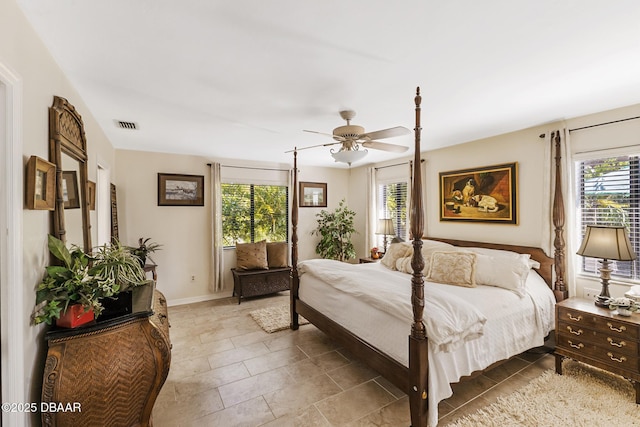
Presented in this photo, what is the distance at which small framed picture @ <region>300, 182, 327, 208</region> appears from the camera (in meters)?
5.95

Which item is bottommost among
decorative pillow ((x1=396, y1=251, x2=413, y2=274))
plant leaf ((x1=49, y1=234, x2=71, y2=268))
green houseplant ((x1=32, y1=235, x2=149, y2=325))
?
decorative pillow ((x1=396, y1=251, x2=413, y2=274))

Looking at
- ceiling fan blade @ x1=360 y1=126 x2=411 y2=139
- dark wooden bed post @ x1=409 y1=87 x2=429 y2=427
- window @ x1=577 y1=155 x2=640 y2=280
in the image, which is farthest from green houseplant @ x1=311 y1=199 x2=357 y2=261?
dark wooden bed post @ x1=409 y1=87 x2=429 y2=427

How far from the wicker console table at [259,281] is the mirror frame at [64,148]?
8.70 feet

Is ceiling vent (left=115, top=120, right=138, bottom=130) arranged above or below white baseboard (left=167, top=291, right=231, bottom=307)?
above

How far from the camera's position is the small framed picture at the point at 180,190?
15.3 ft

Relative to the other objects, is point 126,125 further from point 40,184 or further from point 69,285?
point 69,285

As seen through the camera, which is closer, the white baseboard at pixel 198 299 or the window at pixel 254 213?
the white baseboard at pixel 198 299

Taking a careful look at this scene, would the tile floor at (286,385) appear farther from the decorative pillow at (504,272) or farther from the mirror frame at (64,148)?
the mirror frame at (64,148)

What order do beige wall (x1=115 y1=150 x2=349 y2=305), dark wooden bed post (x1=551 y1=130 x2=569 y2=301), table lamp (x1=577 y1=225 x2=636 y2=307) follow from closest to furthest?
table lamp (x1=577 y1=225 x2=636 y2=307)
dark wooden bed post (x1=551 y1=130 x2=569 y2=301)
beige wall (x1=115 y1=150 x2=349 y2=305)

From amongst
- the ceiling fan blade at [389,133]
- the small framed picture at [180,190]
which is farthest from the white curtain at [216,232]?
the ceiling fan blade at [389,133]

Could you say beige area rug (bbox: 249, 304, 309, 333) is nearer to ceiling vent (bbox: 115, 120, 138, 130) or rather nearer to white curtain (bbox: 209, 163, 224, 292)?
white curtain (bbox: 209, 163, 224, 292)

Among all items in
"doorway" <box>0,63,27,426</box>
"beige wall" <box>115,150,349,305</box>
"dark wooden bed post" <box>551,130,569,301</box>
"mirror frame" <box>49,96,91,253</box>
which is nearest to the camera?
"doorway" <box>0,63,27,426</box>

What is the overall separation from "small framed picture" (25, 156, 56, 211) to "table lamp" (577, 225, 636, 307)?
13.1 ft

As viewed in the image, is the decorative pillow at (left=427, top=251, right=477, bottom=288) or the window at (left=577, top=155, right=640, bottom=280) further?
the decorative pillow at (left=427, top=251, right=477, bottom=288)
